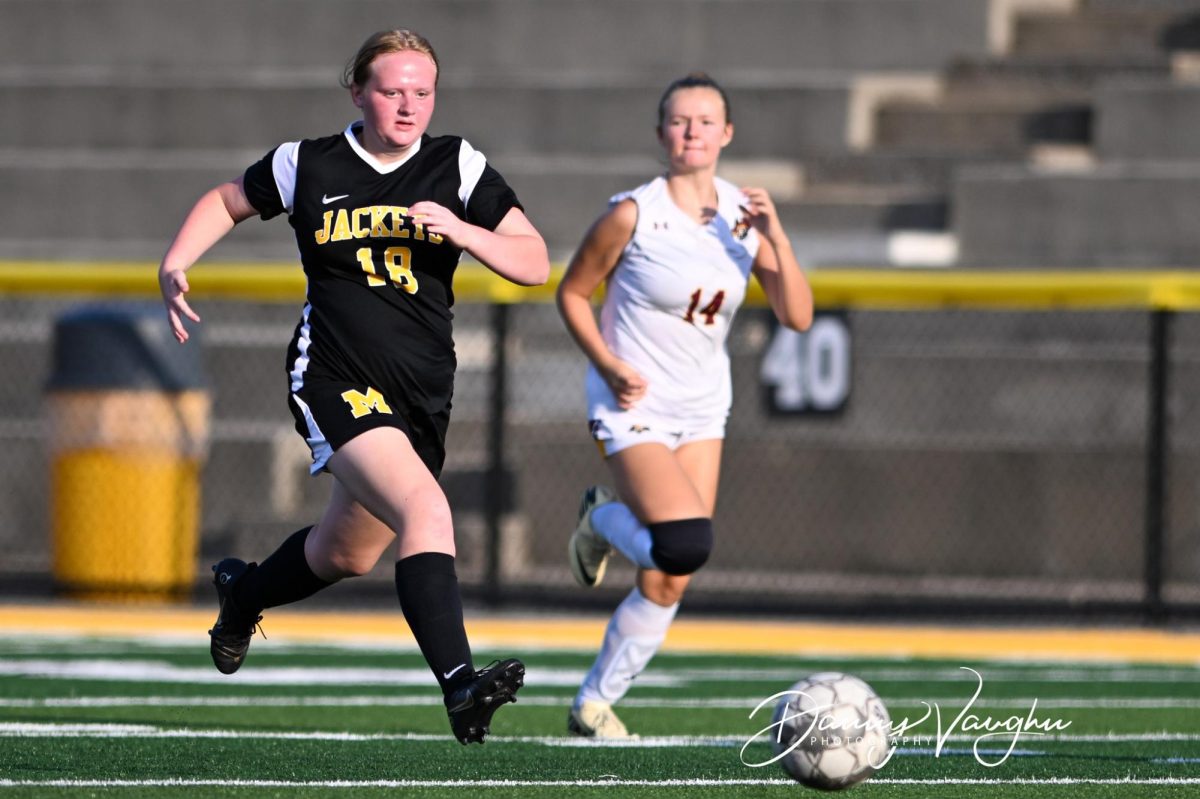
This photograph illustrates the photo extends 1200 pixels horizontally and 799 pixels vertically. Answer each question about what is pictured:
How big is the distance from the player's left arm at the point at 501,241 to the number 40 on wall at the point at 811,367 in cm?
632

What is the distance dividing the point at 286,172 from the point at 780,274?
192 cm

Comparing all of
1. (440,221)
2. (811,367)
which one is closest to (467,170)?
(440,221)

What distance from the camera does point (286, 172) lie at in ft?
18.4

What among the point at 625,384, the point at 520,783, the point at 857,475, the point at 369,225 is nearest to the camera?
the point at 520,783

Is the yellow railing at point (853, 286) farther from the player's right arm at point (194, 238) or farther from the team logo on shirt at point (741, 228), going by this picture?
the player's right arm at point (194, 238)

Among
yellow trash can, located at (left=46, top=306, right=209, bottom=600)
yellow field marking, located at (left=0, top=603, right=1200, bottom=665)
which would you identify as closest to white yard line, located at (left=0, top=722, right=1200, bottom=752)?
yellow field marking, located at (left=0, top=603, right=1200, bottom=665)

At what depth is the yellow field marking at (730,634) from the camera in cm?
1024

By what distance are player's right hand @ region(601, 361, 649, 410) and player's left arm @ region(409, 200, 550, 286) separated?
1.17 metres

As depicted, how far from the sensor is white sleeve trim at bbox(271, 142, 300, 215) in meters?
5.59

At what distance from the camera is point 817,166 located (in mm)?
15422

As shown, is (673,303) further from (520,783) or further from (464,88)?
(464,88)

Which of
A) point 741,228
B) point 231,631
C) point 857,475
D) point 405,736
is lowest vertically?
point 857,475

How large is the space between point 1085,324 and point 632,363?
23.1 ft

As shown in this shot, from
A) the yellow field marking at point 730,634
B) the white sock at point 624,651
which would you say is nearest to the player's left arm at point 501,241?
the white sock at point 624,651
